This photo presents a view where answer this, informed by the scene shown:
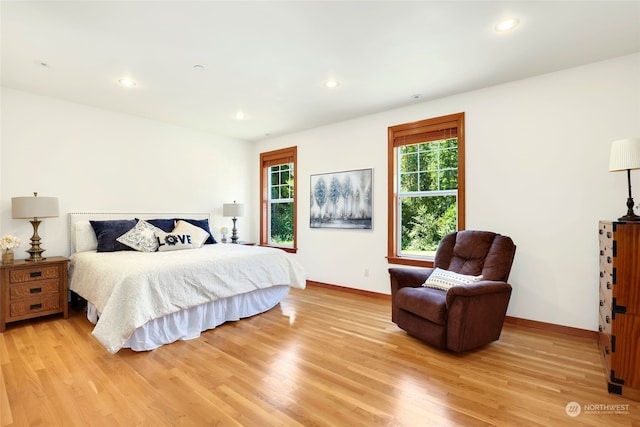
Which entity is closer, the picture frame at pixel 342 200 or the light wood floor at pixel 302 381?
the light wood floor at pixel 302 381

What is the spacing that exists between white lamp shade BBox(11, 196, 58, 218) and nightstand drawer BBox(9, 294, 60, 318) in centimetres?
88

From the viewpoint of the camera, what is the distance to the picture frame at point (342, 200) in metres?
4.32

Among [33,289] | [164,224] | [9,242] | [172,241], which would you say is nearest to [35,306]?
[33,289]

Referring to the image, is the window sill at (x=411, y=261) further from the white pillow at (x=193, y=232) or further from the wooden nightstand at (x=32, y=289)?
the wooden nightstand at (x=32, y=289)

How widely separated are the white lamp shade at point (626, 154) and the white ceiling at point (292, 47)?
2.93 feet

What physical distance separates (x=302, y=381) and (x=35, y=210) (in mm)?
3310

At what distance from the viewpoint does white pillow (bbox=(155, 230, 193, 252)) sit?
3838 millimetres

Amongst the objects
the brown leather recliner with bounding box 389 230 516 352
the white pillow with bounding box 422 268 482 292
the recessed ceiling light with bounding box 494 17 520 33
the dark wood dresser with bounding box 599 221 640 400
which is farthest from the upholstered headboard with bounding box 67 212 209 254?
the dark wood dresser with bounding box 599 221 640 400

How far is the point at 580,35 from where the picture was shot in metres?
2.38

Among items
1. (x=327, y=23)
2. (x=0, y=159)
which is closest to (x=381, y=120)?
(x=327, y=23)

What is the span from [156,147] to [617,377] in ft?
18.0

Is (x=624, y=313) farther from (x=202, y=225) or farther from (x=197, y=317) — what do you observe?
(x=202, y=225)

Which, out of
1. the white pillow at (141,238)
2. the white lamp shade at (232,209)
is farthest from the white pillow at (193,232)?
the white lamp shade at (232,209)

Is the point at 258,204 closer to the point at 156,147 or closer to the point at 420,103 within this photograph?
the point at 156,147
